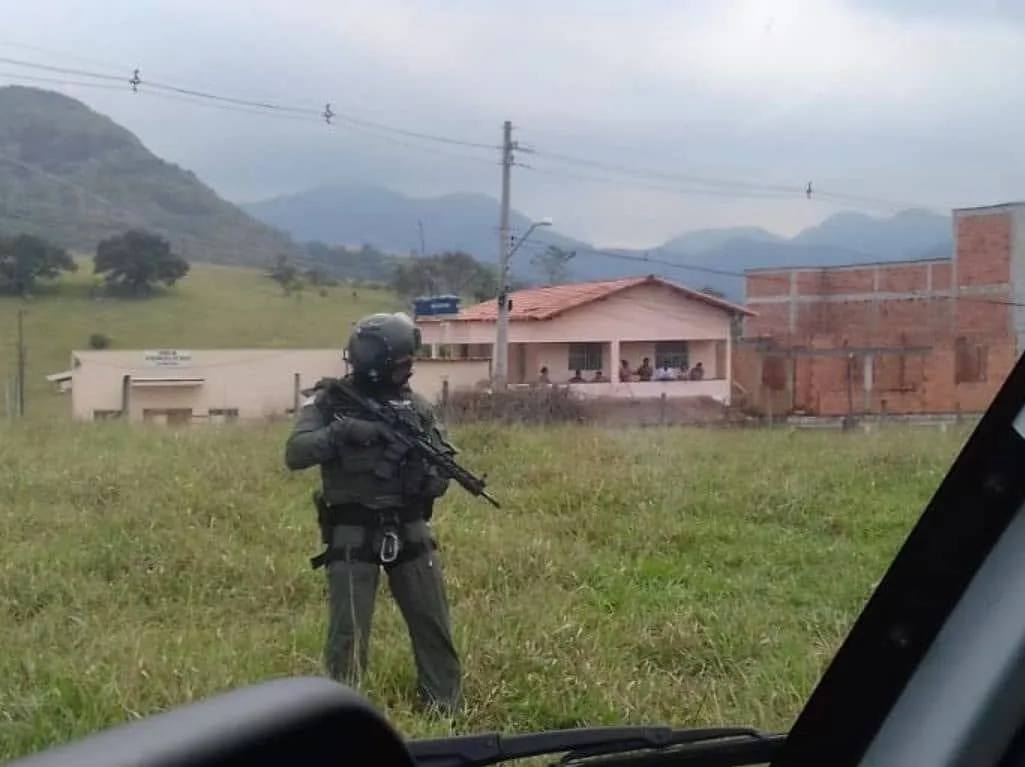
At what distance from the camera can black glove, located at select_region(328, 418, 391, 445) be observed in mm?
3059

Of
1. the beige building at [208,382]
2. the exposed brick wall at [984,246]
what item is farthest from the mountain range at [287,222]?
the beige building at [208,382]

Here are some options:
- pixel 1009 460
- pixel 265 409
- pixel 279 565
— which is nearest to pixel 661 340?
pixel 265 409

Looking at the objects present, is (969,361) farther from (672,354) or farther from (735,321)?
(672,354)

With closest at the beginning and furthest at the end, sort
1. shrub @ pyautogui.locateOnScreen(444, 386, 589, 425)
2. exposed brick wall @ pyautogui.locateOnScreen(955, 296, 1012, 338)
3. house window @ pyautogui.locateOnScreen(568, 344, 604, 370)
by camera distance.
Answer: exposed brick wall @ pyautogui.locateOnScreen(955, 296, 1012, 338), house window @ pyautogui.locateOnScreen(568, 344, 604, 370), shrub @ pyautogui.locateOnScreen(444, 386, 589, 425)

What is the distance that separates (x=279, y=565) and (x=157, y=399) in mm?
649

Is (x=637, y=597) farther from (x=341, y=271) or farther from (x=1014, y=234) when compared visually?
(x=1014, y=234)

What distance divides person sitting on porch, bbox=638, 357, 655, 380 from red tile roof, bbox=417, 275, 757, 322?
0.69ft

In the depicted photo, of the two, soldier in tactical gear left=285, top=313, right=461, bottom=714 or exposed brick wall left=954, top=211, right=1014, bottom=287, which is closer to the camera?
exposed brick wall left=954, top=211, right=1014, bottom=287

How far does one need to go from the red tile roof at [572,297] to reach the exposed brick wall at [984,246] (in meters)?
0.69

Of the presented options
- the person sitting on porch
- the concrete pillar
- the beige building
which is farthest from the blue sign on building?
the concrete pillar

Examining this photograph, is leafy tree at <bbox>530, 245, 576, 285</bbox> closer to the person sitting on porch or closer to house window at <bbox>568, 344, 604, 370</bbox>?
house window at <bbox>568, 344, 604, 370</bbox>

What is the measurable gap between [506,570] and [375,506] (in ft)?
2.74

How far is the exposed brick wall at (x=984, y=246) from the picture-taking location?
250 cm

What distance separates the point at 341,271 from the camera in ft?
10.5
